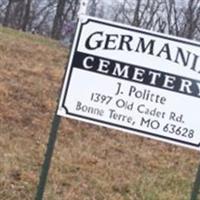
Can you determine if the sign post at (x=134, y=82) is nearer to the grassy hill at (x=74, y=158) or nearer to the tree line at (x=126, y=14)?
the grassy hill at (x=74, y=158)

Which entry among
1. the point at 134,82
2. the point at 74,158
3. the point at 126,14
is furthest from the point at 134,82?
the point at 126,14

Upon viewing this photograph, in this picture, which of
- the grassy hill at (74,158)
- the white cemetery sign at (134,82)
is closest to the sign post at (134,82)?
the white cemetery sign at (134,82)

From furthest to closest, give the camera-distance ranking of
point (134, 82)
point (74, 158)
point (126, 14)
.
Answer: point (126, 14) < point (74, 158) < point (134, 82)

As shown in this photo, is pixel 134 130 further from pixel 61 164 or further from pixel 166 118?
pixel 61 164

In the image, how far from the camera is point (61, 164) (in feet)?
24.5

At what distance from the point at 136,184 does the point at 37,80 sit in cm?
475

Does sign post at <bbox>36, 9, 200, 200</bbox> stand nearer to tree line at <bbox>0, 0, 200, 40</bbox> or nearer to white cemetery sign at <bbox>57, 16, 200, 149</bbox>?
white cemetery sign at <bbox>57, 16, 200, 149</bbox>

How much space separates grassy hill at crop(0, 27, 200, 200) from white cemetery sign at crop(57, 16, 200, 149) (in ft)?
6.19

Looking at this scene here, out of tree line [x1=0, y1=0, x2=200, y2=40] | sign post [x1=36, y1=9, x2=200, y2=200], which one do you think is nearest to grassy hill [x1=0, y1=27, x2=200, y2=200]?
sign post [x1=36, y1=9, x2=200, y2=200]

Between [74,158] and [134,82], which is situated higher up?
[134,82]

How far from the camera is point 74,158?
780cm

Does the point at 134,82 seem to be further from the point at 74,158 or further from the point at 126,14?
the point at 126,14

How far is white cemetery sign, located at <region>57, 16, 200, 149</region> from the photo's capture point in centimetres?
464

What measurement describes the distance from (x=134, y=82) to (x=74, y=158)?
3.28m
